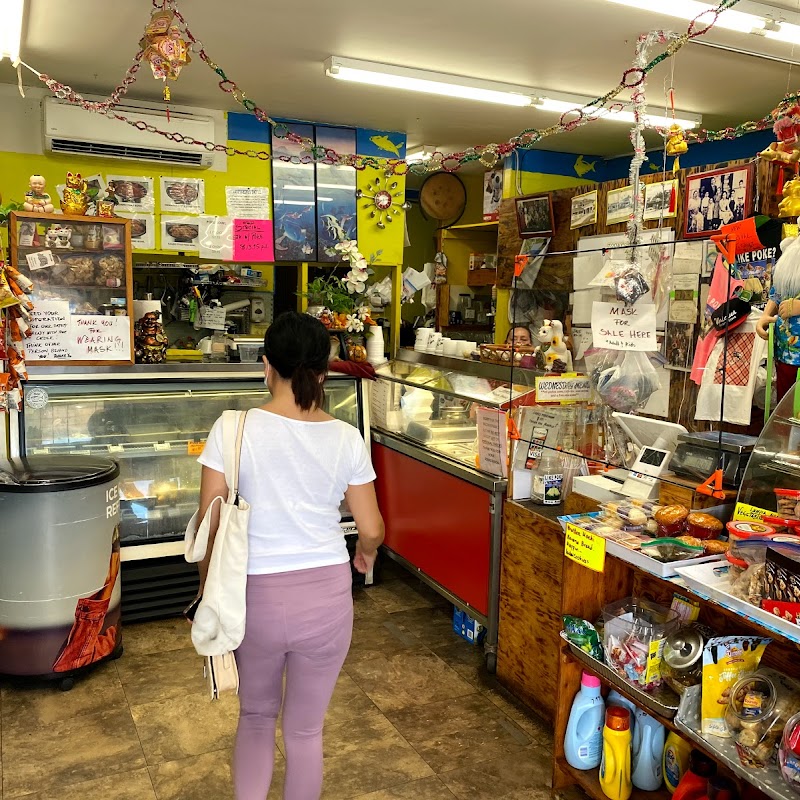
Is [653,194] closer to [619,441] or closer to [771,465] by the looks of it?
[619,441]

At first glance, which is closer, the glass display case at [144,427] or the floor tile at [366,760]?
the floor tile at [366,760]

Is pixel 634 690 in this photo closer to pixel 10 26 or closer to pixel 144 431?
pixel 144 431

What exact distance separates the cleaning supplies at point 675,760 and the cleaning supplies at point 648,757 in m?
0.03

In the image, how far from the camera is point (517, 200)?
6367 millimetres

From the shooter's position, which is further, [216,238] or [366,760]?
[216,238]

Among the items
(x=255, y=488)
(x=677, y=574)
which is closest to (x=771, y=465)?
(x=677, y=574)

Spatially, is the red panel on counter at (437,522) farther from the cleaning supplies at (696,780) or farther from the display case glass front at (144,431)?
the cleaning supplies at (696,780)

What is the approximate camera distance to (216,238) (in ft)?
17.4

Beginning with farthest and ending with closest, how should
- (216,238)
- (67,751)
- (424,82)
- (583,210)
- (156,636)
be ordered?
(583,210) < (216,238) < (424,82) < (156,636) < (67,751)

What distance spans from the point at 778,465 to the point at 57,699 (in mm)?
3124

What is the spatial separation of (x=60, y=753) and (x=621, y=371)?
2.61 m

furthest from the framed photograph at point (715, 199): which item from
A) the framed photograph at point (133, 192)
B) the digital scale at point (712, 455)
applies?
the framed photograph at point (133, 192)

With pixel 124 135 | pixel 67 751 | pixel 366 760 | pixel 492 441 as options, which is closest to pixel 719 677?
pixel 366 760

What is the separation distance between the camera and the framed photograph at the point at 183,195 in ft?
17.0
